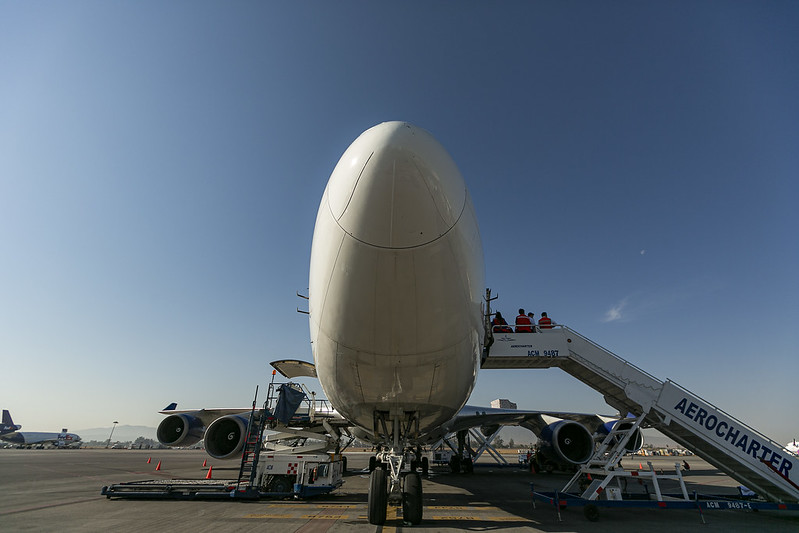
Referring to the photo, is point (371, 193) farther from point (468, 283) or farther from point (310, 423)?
point (310, 423)

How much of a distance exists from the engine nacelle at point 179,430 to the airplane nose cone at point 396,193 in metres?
Result: 11.4

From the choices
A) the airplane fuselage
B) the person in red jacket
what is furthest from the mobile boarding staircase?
the airplane fuselage

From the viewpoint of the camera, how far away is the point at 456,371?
4738 mm

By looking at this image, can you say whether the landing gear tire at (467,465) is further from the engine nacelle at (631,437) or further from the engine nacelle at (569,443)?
the engine nacelle at (569,443)

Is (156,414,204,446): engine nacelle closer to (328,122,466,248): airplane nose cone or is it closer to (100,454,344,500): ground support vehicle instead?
(100,454,344,500): ground support vehicle

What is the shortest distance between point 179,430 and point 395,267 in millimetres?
11886

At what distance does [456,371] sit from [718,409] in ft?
26.2

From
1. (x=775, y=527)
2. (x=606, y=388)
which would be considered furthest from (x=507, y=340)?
(x=775, y=527)

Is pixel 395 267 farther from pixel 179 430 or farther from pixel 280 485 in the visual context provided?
Answer: pixel 179 430

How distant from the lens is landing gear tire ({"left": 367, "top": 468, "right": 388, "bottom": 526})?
5.11 meters

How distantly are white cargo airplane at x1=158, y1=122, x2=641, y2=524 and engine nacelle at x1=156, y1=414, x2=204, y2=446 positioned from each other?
30.2 feet

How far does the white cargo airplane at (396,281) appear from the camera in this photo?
3521mm

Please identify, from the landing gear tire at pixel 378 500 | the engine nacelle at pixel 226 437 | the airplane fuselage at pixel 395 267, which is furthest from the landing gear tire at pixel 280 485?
the airplane fuselage at pixel 395 267

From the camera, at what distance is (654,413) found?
368 inches
